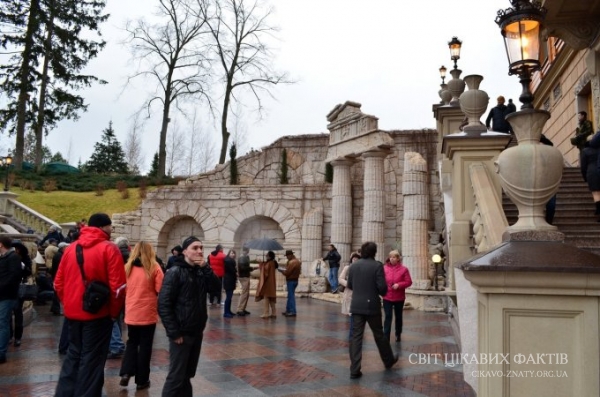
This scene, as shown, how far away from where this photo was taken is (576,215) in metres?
8.16

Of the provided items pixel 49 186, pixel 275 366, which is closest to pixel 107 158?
pixel 49 186

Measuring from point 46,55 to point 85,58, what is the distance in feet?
8.87

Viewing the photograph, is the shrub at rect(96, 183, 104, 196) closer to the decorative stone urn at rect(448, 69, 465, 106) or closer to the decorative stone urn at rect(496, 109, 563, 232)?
the decorative stone urn at rect(448, 69, 465, 106)

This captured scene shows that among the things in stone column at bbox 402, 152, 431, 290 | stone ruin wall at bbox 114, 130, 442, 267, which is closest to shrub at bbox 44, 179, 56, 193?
stone ruin wall at bbox 114, 130, 442, 267

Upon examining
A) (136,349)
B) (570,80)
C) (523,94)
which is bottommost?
(136,349)

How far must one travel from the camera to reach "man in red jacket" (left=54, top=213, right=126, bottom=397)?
4.70 metres

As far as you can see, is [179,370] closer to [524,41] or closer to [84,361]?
[84,361]

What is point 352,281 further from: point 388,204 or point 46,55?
point 46,55

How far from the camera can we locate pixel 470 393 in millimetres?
5957

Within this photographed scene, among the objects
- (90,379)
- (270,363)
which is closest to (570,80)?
(270,363)

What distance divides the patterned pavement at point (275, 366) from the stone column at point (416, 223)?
5036 millimetres

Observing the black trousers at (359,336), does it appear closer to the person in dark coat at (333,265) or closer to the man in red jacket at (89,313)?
the man in red jacket at (89,313)

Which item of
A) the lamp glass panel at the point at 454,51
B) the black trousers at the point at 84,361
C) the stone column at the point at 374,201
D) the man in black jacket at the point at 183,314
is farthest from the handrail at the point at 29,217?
the man in black jacket at the point at 183,314

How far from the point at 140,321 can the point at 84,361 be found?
125cm
